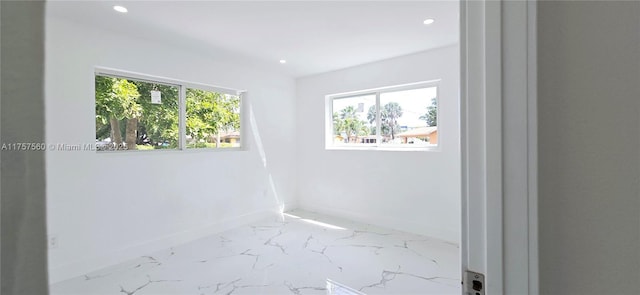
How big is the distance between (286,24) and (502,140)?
232 centimetres

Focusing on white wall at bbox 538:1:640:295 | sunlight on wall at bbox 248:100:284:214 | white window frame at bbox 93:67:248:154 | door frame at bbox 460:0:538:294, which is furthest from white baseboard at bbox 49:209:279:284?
white wall at bbox 538:1:640:295

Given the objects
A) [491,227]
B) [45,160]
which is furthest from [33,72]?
[491,227]

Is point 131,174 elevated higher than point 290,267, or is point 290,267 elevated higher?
point 131,174

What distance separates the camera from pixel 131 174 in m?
2.80

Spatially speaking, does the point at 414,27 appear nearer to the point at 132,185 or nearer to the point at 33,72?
the point at 33,72

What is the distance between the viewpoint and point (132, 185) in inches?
110

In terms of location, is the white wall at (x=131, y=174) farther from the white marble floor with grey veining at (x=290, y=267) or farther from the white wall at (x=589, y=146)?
the white wall at (x=589, y=146)

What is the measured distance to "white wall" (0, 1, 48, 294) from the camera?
246mm

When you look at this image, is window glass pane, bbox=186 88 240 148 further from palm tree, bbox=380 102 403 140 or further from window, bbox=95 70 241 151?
palm tree, bbox=380 102 403 140

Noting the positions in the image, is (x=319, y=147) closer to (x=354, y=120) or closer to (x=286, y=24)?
(x=354, y=120)

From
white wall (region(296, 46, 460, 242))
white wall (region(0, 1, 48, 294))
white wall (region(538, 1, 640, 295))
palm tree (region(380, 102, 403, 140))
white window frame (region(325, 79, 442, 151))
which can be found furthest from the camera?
palm tree (region(380, 102, 403, 140))

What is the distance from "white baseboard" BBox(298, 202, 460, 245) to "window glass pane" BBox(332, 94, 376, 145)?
3.40ft

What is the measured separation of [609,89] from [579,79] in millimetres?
51

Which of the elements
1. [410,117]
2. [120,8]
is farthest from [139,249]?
[410,117]
